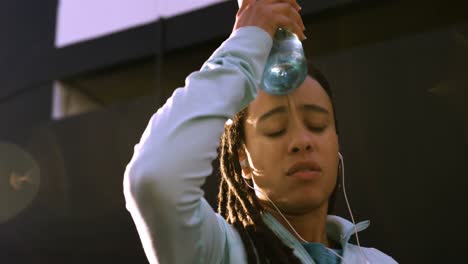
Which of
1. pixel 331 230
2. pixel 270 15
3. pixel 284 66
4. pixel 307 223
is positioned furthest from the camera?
pixel 331 230

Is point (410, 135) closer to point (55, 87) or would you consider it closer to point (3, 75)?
point (55, 87)

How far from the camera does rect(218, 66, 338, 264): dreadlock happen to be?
124 centimetres

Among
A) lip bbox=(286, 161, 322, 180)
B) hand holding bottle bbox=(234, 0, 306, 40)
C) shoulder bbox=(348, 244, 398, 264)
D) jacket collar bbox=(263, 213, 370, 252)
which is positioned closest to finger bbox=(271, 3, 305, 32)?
hand holding bottle bbox=(234, 0, 306, 40)

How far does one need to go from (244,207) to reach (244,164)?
11cm

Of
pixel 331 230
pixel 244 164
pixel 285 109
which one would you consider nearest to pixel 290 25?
pixel 285 109

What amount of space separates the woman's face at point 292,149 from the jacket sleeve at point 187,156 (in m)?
0.24

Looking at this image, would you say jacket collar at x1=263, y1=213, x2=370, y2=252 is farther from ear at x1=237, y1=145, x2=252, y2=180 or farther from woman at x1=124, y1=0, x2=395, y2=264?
ear at x1=237, y1=145, x2=252, y2=180

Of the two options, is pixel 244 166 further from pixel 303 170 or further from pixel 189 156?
pixel 189 156

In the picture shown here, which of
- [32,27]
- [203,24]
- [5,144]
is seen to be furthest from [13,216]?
[203,24]

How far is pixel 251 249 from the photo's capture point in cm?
123

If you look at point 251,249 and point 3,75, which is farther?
point 3,75

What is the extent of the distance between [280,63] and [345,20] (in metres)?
2.11

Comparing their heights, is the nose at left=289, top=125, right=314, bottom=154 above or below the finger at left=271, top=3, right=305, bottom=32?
below

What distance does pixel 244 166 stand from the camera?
1.44 metres
